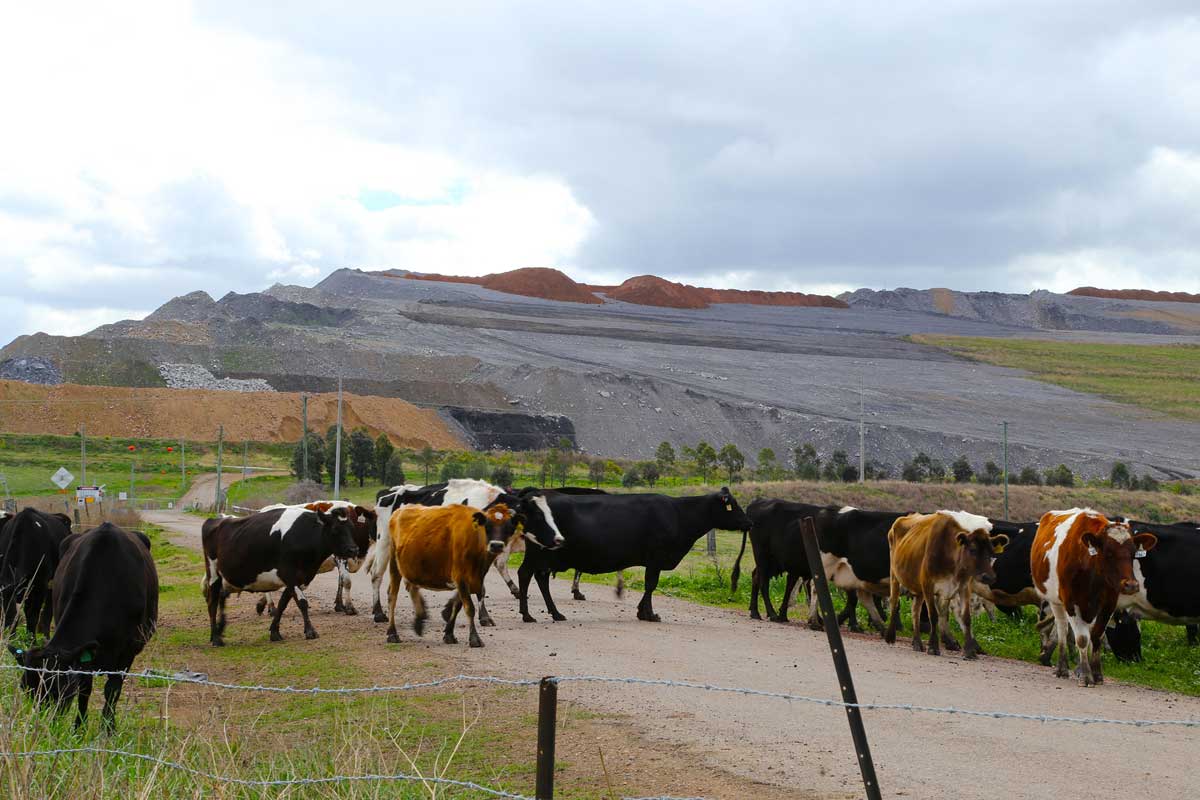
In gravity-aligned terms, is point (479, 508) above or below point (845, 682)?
below

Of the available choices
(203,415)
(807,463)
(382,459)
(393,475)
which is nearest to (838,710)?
(393,475)

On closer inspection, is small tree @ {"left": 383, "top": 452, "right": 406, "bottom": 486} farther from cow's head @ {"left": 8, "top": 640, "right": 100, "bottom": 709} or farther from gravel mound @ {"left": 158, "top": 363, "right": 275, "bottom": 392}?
gravel mound @ {"left": 158, "top": 363, "right": 275, "bottom": 392}

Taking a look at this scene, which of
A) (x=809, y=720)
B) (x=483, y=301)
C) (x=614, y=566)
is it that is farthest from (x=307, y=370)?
(x=809, y=720)

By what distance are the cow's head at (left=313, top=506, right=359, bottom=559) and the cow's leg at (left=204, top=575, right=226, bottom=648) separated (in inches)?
63.1

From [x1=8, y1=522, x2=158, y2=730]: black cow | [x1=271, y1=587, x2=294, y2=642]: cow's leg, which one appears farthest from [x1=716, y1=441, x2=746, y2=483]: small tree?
[x1=8, y1=522, x2=158, y2=730]: black cow

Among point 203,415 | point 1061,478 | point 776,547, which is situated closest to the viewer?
point 776,547

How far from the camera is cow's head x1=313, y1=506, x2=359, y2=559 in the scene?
1619 centimetres

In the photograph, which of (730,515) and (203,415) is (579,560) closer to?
(730,515)

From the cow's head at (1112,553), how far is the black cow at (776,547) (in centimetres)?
551

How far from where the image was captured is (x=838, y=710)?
1133cm

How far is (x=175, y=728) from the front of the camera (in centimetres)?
805

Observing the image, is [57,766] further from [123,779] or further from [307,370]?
[307,370]

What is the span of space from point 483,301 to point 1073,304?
328 ft

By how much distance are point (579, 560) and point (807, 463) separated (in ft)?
222
